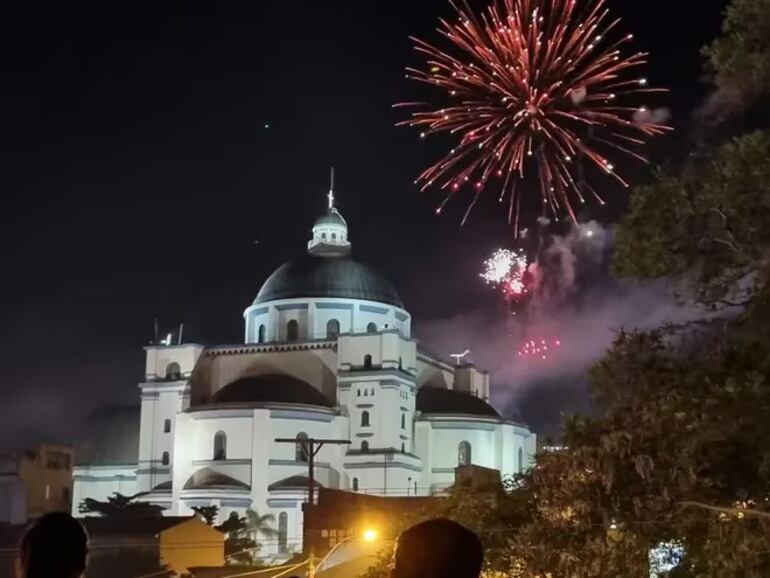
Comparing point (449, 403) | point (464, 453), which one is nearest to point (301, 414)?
point (449, 403)

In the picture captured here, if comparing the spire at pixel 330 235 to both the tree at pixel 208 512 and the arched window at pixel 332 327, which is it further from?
the tree at pixel 208 512

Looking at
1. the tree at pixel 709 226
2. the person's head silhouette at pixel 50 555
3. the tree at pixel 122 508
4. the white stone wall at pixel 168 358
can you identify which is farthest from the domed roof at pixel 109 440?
the person's head silhouette at pixel 50 555

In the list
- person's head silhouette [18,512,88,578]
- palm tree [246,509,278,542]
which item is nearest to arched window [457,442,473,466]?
palm tree [246,509,278,542]

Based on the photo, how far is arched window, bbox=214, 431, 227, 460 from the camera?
5316 centimetres

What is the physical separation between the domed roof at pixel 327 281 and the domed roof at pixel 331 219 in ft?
12.4

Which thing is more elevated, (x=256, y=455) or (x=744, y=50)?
(x=744, y=50)

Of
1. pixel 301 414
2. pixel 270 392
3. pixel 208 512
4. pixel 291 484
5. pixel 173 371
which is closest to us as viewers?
pixel 208 512

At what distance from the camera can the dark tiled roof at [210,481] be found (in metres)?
51.4

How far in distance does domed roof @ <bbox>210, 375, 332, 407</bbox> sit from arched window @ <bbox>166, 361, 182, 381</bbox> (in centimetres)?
386

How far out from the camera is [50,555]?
3.53 m

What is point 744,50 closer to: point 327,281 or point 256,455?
point 256,455

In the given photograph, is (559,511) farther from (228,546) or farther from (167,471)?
(167,471)

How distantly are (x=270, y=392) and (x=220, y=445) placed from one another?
12.1 feet

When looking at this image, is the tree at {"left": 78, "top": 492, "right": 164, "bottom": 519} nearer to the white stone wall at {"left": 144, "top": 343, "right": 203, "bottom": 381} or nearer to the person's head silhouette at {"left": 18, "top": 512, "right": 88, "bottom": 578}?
the white stone wall at {"left": 144, "top": 343, "right": 203, "bottom": 381}
